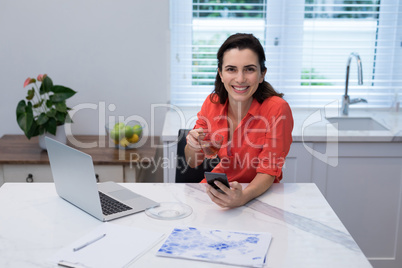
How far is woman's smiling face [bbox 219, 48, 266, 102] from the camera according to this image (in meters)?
1.83

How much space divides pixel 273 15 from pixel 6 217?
2.01 meters

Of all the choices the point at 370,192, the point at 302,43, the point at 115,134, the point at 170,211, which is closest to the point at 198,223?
the point at 170,211

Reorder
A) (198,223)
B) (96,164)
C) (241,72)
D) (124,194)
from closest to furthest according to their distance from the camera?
(198,223), (124,194), (241,72), (96,164)

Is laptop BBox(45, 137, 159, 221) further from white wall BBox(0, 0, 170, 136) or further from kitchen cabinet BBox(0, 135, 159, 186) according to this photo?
white wall BBox(0, 0, 170, 136)

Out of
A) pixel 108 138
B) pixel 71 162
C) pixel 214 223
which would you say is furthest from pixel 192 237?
pixel 108 138

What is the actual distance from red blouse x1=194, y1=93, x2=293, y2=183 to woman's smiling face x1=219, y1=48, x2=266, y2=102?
103 mm

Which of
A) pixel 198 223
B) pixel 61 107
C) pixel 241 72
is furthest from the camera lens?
pixel 61 107

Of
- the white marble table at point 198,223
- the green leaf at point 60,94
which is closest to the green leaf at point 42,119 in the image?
the green leaf at point 60,94

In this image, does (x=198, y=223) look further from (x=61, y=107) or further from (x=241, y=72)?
(x=61, y=107)

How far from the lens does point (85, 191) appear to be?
1459mm

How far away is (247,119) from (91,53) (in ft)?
4.14

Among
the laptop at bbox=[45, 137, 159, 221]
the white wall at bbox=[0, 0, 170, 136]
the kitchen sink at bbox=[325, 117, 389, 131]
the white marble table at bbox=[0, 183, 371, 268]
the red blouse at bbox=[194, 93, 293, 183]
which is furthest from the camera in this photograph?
the kitchen sink at bbox=[325, 117, 389, 131]

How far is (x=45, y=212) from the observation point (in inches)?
59.6

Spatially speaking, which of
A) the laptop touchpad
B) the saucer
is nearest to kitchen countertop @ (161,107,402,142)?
the laptop touchpad
